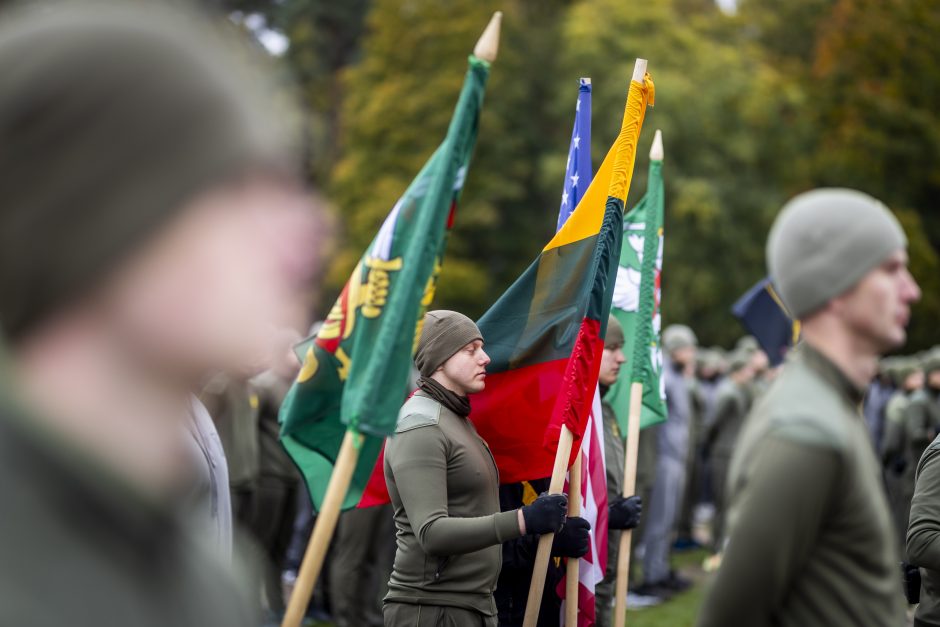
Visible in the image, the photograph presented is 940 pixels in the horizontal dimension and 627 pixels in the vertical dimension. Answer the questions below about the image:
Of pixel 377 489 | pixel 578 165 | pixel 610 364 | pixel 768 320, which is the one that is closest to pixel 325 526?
pixel 377 489

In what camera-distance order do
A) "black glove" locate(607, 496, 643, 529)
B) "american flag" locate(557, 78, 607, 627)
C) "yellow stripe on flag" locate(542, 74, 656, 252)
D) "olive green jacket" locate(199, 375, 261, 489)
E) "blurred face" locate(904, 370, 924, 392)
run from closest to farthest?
"yellow stripe on flag" locate(542, 74, 656, 252) → "american flag" locate(557, 78, 607, 627) → "black glove" locate(607, 496, 643, 529) → "olive green jacket" locate(199, 375, 261, 489) → "blurred face" locate(904, 370, 924, 392)

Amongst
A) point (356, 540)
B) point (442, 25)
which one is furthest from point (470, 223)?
point (356, 540)

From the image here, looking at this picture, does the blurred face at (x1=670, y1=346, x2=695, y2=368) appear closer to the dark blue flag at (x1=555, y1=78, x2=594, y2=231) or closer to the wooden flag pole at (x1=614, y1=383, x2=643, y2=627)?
the wooden flag pole at (x1=614, y1=383, x2=643, y2=627)

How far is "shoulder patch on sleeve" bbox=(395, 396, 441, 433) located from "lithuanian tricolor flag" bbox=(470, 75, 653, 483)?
0.49 meters

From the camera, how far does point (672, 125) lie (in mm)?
30750

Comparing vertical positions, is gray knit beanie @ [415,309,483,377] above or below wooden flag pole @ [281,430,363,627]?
above

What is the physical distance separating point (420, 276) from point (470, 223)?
97.7 ft

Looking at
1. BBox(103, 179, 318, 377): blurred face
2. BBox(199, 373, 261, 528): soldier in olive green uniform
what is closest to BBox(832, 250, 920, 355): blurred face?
BBox(103, 179, 318, 377): blurred face

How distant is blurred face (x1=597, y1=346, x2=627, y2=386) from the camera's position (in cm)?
618

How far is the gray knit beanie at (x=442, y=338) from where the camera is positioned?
182 inches

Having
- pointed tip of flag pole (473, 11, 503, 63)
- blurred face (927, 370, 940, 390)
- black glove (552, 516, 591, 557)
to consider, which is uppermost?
blurred face (927, 370, 940, 390)

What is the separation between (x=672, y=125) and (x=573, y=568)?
27468 mm

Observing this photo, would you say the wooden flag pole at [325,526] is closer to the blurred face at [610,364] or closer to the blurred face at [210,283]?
A: the blurred face at [210,283]

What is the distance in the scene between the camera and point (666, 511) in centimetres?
1220
